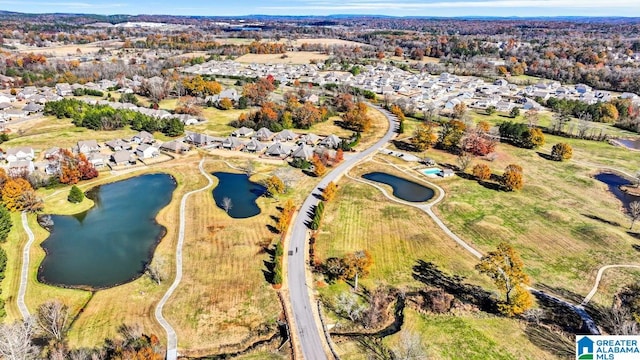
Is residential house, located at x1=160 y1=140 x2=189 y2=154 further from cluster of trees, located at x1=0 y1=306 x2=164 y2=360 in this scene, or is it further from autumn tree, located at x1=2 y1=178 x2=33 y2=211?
cluster of trees, located at x1=0 y1=306 x2=164 y2=360

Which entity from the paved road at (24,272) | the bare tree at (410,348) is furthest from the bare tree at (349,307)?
the paved road at (24,272)

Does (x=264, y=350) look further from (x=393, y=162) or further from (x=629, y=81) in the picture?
(x=629, y=81)

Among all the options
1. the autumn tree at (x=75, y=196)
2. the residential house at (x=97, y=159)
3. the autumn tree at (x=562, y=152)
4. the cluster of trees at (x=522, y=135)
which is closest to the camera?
the autumn tree at (x=75, y=196)

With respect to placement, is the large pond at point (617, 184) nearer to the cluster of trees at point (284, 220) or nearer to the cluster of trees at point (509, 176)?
the cluster of trees at point (509, 176)

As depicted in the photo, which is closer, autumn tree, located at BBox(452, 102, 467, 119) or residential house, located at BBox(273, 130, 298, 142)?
residential house, located at BBox(273, 130, 298, 142)

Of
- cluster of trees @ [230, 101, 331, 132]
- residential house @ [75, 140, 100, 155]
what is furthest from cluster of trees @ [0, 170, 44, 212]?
cluster of trees @ [230, 101, 331, 132]

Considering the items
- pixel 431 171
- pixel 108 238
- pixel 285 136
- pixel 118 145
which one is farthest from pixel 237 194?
pixel 431 171
